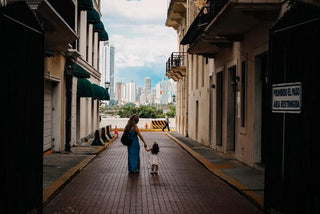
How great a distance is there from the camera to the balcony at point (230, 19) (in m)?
12.8

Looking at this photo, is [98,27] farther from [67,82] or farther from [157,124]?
[157,124]

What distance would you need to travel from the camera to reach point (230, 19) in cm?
1470

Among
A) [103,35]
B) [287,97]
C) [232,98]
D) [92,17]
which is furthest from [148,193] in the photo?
[103,35]

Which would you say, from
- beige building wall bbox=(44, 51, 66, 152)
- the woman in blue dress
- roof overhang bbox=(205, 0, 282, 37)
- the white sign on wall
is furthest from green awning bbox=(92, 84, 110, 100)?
the white sign on wall

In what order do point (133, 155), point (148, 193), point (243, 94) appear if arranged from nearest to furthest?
point (148, 193) < point (133, 155) < point (243, 94)

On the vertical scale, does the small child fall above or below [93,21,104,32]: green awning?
below

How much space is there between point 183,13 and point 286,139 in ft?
99.9

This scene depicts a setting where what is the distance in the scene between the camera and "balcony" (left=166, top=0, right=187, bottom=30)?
34.7 m

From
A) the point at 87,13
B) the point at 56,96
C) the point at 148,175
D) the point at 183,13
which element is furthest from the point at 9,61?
the point at 183,13

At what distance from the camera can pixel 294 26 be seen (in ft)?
23.2

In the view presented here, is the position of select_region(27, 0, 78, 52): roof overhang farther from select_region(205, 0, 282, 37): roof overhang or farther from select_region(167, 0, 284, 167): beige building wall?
select_region(167, 0, 284, 167): beige building wall

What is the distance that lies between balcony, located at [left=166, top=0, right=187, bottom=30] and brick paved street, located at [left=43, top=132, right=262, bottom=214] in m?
21.2

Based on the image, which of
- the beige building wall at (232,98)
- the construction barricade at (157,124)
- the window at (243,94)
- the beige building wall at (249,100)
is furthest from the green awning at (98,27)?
the construction barricade at (157,124)

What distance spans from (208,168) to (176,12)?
77.5ft
